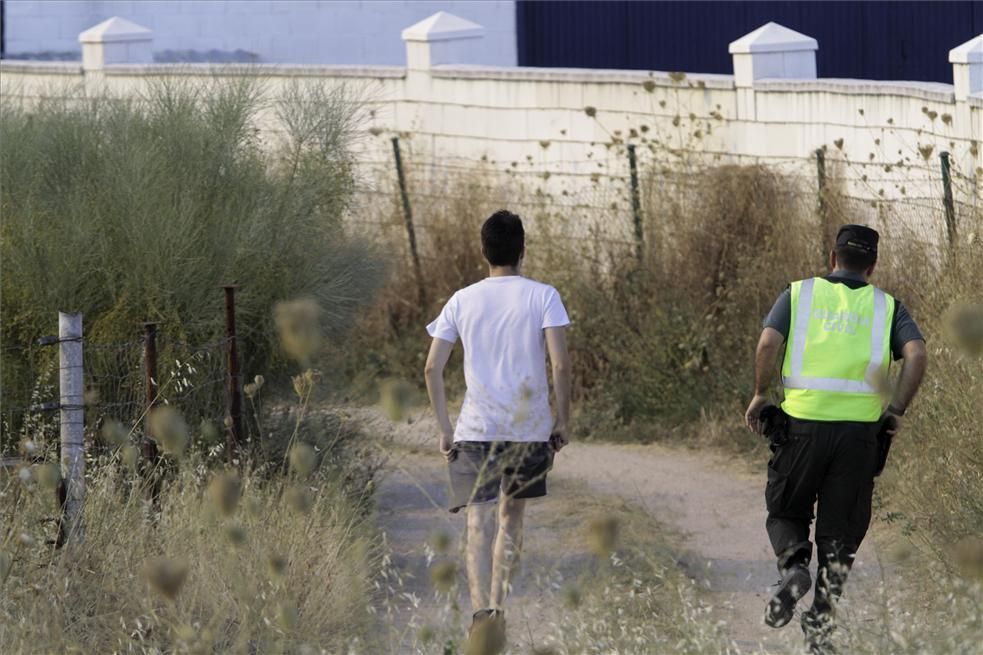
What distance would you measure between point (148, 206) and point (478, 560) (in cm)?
253

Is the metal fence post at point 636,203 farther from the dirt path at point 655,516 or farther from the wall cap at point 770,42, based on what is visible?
the dirt path at point 655,516

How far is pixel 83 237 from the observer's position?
22.8ft

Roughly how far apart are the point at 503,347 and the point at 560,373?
0.72ft

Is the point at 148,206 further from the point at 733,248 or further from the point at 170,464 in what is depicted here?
the point at 733,248

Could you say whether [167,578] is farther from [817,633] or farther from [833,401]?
[833,401]

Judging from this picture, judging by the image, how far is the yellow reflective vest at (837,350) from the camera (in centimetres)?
533

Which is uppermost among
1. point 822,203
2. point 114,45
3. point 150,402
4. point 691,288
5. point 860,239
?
point 114,45

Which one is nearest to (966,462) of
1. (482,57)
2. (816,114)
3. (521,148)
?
(816,114)

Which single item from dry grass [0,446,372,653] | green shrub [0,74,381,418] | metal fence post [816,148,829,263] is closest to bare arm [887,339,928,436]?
dry grass [0,446,372,653]

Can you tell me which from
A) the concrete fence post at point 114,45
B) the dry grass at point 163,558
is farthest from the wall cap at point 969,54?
the concrete fence post at point 114,45

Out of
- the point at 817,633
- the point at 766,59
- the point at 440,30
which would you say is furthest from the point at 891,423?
the point at 440,30

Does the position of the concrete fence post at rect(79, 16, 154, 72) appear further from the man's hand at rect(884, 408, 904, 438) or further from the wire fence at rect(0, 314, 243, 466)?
the man's hand at rect(884, 408, 904, 438)

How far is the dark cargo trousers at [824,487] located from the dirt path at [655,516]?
1.12ft

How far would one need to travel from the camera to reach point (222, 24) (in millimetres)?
16844
